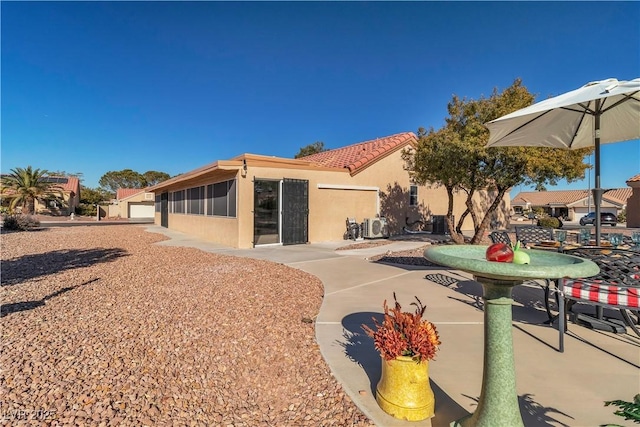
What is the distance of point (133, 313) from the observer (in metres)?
4.14

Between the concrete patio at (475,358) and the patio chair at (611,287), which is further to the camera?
the patio chair at (611,287)

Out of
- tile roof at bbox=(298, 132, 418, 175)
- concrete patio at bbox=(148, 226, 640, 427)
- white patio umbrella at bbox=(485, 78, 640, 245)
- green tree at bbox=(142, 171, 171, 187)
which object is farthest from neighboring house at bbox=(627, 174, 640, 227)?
green tree at bbox=(142, 171, 171, 187)

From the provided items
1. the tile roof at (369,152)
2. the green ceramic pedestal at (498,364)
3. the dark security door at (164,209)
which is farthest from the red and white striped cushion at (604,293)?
the dark security door at (164,209)

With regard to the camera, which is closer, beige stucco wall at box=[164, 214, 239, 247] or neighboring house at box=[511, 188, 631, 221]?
beige stucco wall at box=[164, 214, 239, 247]

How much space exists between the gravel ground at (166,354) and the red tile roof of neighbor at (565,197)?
53.6 meters

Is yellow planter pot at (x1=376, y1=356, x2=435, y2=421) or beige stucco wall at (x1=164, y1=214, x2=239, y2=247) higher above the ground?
beige stucco wall at (x1=164, y1=214, x2=239, y2=247)

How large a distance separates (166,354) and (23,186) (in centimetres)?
3461

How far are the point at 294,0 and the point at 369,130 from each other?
1928 cm

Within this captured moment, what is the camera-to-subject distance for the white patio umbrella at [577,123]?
12.7 feet

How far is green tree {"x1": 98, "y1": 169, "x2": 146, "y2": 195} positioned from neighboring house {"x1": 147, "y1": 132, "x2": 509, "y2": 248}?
1917 inches

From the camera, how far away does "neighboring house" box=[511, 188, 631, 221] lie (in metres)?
42.9

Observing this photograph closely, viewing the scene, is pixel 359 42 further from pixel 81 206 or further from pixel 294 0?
pixel 81 206

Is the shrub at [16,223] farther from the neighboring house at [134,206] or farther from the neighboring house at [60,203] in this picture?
the neighboring house at [134,206]

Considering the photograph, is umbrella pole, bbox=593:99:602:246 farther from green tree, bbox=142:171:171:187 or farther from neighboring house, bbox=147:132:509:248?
green tree, bbox=142:171:171:187
